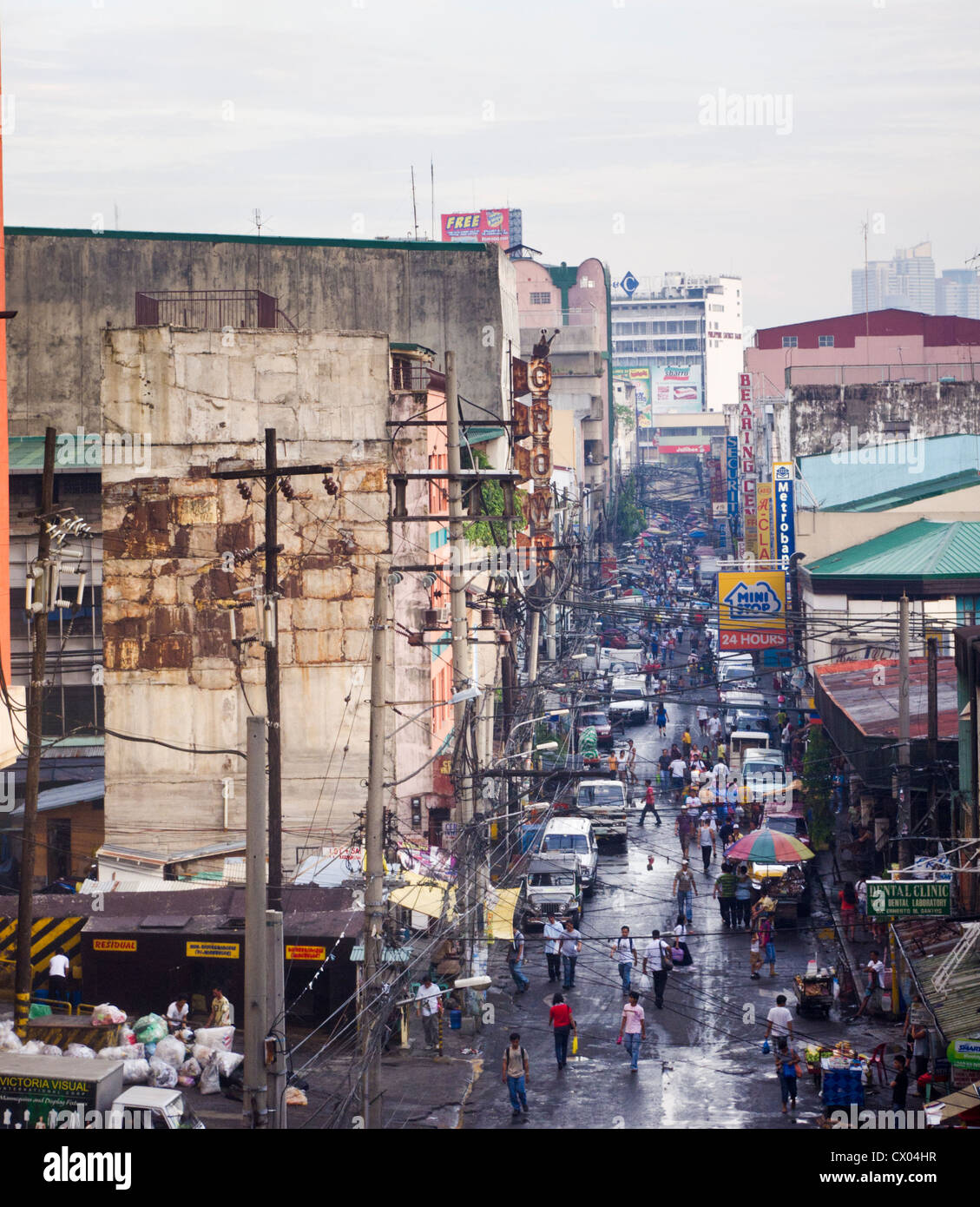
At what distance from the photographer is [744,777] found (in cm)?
3931

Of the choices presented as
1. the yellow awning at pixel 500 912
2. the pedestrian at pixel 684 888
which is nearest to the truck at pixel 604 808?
the pedestrian at pixel 684 888

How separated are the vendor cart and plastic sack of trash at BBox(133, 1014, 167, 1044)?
388 inches

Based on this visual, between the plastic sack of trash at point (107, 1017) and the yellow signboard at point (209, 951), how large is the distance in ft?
6.91

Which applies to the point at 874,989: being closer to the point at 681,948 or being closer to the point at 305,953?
the point at 681,948

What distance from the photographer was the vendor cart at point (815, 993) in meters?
23.4

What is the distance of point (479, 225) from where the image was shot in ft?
446

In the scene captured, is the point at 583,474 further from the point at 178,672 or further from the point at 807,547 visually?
the point at 178,672

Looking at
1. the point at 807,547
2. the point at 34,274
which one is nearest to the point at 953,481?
the point at 807,547

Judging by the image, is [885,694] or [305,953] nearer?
[305,953]

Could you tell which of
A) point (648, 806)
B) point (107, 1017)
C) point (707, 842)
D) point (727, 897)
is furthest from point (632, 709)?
point (107, 1017)

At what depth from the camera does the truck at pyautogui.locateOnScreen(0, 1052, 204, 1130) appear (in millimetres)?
15633

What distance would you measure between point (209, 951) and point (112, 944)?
158 centimetres

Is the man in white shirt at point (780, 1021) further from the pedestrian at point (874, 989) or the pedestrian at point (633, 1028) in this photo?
the pedestrian at point (874, 989)
